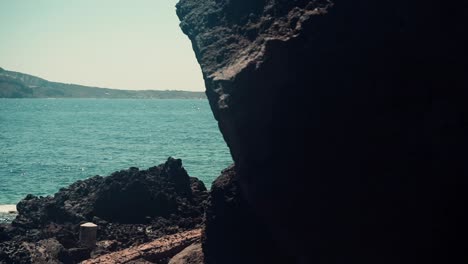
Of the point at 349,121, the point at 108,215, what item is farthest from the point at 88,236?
the point at 349,121

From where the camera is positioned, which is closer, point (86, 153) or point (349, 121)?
point (349, 121)

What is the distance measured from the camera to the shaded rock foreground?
1975cm

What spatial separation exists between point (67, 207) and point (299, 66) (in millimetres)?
14650

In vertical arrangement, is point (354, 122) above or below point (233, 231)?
above

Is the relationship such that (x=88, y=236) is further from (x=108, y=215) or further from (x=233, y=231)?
(x=233, y=231)

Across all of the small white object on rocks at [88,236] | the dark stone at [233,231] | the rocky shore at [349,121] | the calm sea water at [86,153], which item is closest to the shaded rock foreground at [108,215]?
the small white object on rocks at [88,236]

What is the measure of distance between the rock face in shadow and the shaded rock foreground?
27.3 ft

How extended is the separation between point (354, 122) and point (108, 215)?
1339cm

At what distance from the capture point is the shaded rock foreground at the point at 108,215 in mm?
19750

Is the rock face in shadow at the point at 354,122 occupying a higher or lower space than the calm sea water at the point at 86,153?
higher

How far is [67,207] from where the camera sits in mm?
24969

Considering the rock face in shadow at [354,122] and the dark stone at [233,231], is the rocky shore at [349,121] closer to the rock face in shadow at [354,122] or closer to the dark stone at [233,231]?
the rock face in shadow at [354,122]

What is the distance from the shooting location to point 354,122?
12.6 m

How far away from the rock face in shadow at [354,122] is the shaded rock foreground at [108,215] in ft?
27.3
